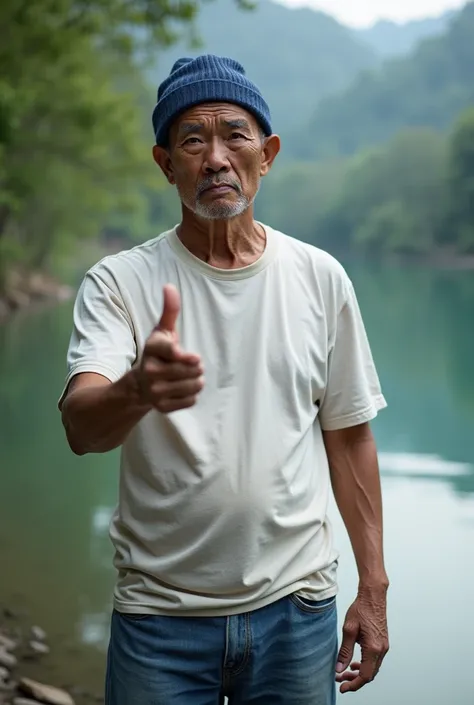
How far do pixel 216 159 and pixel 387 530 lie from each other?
3872 millimetres

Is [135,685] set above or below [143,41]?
below

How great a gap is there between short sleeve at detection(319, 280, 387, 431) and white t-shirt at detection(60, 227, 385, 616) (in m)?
0.03

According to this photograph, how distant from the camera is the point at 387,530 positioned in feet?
17.1

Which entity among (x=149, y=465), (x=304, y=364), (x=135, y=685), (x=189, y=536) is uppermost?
(x=304, y=364)

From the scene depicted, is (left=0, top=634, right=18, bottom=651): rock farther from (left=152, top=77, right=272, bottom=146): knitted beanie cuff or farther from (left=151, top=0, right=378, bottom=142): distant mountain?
(left=151, top=0, right=378, bottom=142): distant mountain

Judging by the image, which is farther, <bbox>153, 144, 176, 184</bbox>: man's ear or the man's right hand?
<bbox>153, 144, 176, 184</bbox>: man's ear

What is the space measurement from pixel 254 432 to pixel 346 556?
3268mm

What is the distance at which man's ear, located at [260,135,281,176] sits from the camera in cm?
171

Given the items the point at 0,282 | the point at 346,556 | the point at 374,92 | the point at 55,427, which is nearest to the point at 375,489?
the point at 346,556

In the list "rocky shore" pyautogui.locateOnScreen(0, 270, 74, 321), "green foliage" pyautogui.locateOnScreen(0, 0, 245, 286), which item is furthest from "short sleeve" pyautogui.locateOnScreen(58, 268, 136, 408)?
"rocky shore" pyautogui.locateOnScreen(0, 270, 74, 321)

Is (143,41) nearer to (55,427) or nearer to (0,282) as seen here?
(55,427)

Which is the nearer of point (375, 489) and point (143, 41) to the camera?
point (375, 489)

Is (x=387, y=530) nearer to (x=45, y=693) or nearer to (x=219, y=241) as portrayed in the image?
(x=45, y=693)

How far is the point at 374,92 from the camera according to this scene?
55.3 meters
